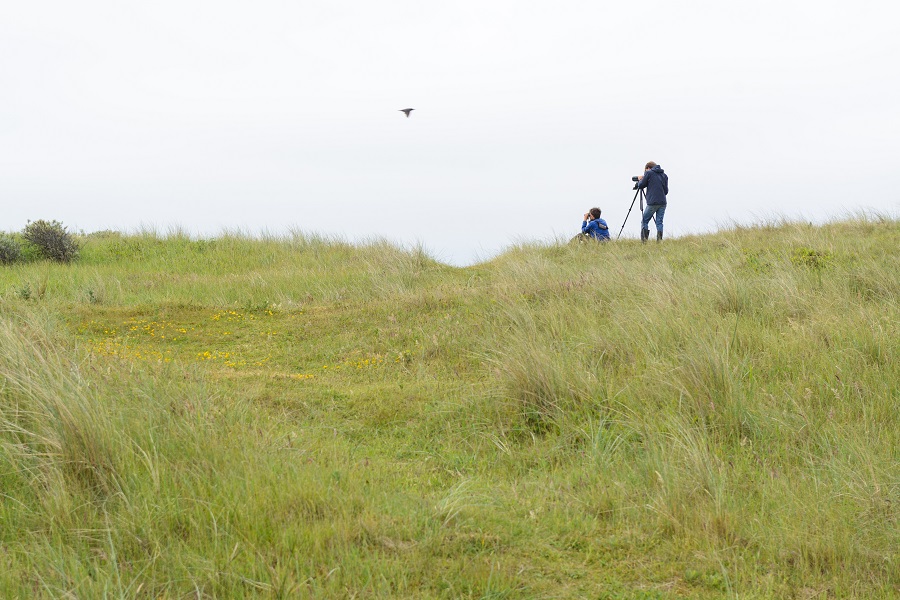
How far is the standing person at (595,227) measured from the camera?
53.3 feet

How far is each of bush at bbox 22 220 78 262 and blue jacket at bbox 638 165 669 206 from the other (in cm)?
1359

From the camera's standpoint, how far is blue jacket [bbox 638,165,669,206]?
53.2 ft

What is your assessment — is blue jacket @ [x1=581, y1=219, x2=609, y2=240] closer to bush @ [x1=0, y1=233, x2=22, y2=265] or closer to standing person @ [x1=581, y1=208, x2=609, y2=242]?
standing person @ [x1=581, y1=208, x2=609, y2=242]

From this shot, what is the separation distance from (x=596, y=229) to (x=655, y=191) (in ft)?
5.28

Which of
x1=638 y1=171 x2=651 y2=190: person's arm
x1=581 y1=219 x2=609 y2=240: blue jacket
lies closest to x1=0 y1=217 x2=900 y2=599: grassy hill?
x1=581 y1=219 x2=609 y2=240: blue jacket

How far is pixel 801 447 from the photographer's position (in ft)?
15.0

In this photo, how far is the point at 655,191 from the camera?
53.2 feet

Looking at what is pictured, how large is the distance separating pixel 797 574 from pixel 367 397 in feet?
12.0

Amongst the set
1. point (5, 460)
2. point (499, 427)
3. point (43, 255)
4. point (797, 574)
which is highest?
point (43, 255)

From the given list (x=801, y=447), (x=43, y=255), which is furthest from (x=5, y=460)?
(x=43, y=255)

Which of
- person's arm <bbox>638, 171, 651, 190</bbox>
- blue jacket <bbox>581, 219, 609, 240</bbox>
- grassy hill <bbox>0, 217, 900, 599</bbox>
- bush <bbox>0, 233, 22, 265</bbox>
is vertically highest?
person's arm <bbox>638, 171, 651, 190</bbox>

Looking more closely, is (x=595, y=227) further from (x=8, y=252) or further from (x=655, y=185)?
(x=8, y=252)

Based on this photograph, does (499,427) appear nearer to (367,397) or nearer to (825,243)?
(367,397)

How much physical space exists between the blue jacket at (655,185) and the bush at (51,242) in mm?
13590
